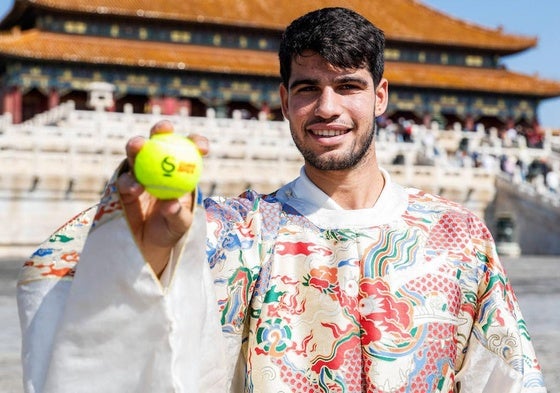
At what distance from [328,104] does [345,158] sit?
5.8 inches

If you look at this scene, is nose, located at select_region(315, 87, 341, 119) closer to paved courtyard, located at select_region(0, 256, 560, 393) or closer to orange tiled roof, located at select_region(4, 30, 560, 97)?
paved courtyard, located at select_region(0, 256, 560, 393)

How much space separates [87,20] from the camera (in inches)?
1444

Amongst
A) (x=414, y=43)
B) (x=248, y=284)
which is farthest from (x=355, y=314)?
(x=414, y=43)

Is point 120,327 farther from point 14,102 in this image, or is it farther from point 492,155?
point 14,102

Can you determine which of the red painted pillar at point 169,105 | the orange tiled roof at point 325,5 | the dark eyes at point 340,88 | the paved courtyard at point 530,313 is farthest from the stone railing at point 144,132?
the dark eyes at point 340,88

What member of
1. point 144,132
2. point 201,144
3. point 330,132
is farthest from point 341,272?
point 144,132

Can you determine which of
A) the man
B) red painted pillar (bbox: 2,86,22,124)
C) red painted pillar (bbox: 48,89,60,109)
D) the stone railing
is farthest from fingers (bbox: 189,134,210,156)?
red painted pillar (bbox: 2,86,22,124)

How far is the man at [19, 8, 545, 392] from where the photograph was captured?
2375mm

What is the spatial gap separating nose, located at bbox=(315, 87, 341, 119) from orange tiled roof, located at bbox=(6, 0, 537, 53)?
3456 centimetres

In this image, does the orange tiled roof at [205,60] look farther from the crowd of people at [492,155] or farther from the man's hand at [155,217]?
the man's hand at [155,217]

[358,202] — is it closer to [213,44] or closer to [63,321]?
[63,321]

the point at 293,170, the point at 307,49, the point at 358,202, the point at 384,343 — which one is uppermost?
the point at 307,49

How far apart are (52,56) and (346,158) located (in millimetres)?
33215

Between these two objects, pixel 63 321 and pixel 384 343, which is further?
pixel 384 343
